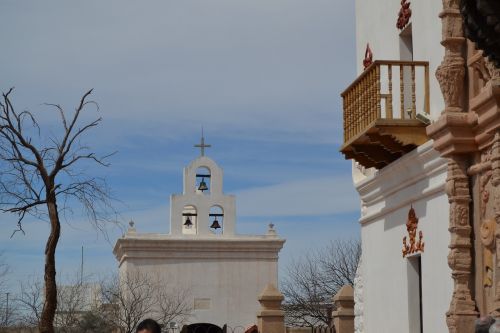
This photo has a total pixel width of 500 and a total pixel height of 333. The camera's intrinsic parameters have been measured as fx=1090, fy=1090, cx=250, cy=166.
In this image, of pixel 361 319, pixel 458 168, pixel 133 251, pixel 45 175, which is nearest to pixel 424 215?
pixel 458 168

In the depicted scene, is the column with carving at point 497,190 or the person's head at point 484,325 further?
the column with carving at point 497,190

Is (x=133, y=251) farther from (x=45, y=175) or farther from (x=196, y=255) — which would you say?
(x=45, y=175)

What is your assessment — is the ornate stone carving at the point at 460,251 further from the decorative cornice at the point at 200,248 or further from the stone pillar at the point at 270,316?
the decorative cornice at the point at 200,248

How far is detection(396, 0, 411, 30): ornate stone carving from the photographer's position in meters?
16.2

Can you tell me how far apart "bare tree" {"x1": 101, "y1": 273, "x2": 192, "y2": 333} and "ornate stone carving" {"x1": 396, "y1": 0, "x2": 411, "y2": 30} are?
20.0 m

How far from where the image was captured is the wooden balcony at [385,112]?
15.1 metres

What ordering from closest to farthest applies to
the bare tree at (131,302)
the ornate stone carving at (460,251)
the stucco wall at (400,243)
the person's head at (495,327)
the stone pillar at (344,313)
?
the person's head at (495,327), the ornate stone carving at (460,251), the stucco wall at (400,243), the stone pillar at (344,313), the bare tree at (131,302)

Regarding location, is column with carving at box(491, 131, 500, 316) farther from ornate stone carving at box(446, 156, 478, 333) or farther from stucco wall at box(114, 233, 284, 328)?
stucco wall at box(114, 233, 284, 328)

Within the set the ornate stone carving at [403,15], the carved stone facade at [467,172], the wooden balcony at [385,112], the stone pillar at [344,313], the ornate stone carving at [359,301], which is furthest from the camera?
the stone pillar at [344,313]

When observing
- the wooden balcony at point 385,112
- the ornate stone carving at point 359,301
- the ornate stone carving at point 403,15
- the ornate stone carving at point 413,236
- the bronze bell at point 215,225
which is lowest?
the ornate stone carving at point 359,301

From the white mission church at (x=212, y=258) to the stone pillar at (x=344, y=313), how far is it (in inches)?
508

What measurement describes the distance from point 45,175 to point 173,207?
20281mm

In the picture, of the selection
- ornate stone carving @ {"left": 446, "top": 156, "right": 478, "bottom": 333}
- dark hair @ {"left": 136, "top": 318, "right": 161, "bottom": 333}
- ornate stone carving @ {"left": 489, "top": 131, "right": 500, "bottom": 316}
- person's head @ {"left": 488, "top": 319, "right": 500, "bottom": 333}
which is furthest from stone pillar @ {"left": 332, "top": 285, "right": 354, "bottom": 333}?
person's head @ {"left": 488, "top": 319, "right": 500, "bottom": 333}

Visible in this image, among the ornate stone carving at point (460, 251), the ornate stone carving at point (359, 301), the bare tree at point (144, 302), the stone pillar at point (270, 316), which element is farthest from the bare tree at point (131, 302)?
the ornate stone carving at point (460, 251)
